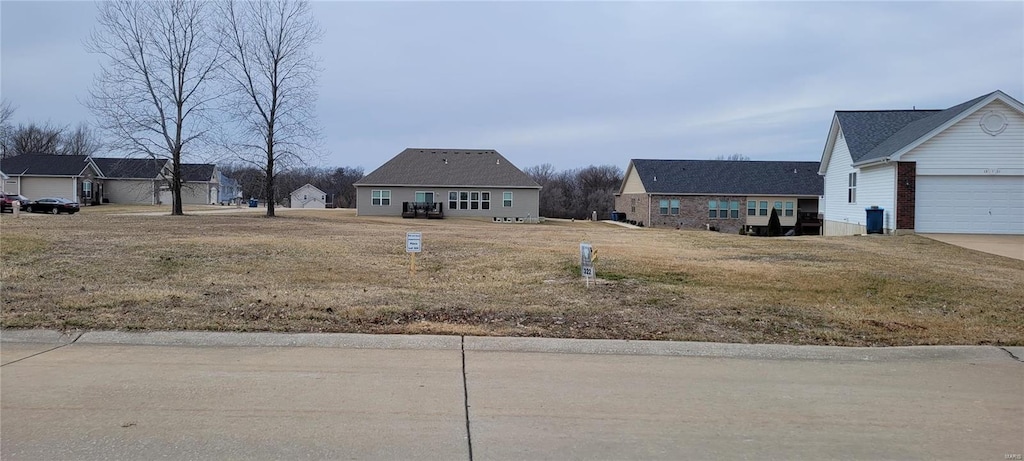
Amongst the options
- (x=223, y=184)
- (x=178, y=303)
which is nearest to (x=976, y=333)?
(x=178, y=303)

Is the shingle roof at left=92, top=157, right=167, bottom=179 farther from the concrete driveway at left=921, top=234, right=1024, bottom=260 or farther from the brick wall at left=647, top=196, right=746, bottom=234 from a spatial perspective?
the concrete driveway at left=921, top=234, right=1024, bottom=260

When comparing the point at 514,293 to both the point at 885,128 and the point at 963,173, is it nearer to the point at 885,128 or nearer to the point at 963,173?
the point at 963,173

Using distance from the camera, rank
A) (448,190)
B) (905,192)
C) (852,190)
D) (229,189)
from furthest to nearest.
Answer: (229,189), (448,190), (852,190), (905,192)

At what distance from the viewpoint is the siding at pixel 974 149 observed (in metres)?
23.3

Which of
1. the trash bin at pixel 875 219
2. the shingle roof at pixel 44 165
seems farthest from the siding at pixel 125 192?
the trash bin at pixel 875 219

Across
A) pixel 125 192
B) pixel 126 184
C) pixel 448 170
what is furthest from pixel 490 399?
pixel 125 192

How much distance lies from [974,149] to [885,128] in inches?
255

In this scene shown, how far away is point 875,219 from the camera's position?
980 inches

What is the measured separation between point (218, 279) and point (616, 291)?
6185 millimetres

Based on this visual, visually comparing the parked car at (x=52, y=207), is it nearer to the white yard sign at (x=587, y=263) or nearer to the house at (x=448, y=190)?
the house at (x=448, y=190)

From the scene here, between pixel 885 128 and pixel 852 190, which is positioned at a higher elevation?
pixel 885 128

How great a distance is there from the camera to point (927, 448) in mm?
4320

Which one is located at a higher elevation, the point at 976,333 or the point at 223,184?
the point at 223,184

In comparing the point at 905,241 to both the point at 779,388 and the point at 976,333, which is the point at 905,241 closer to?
the point at 976,333
